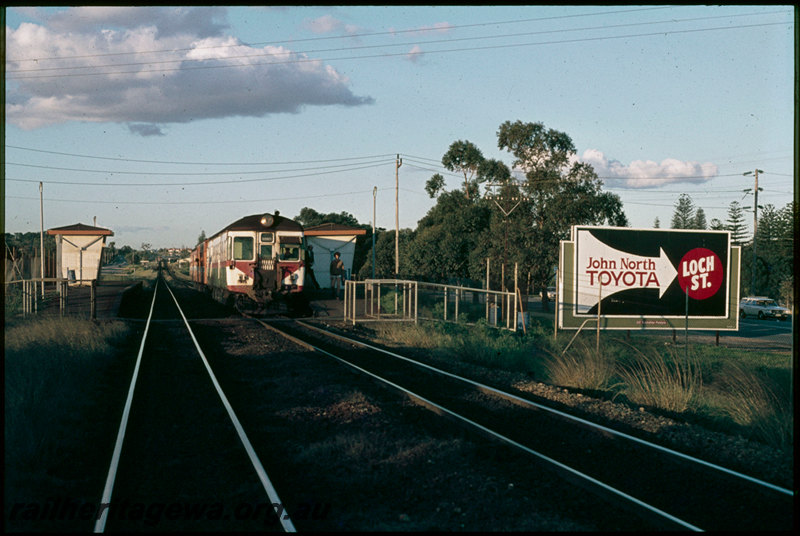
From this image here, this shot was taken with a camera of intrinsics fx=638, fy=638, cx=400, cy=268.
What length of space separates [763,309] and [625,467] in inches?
1665

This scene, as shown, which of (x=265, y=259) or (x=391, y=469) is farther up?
(x=265, y=259)

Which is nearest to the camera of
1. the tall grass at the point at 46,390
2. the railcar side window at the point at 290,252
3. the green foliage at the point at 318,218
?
the tall grass at the point at 46,390

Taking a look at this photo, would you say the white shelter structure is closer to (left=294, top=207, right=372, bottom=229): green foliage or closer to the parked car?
the parked car

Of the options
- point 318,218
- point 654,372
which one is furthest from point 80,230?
point 318,218

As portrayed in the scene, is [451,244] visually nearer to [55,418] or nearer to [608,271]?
[608,271]

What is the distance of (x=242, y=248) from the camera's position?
23.8 metres

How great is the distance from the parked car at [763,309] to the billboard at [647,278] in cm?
2652

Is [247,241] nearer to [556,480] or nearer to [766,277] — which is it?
[556,480]

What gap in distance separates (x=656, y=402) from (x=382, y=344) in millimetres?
8420

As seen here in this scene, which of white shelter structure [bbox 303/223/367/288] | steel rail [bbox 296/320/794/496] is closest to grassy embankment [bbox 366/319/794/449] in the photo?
steel rail [bbox 296/320/794/496]

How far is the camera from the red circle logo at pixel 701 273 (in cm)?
1942

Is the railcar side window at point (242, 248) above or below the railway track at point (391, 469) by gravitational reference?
above

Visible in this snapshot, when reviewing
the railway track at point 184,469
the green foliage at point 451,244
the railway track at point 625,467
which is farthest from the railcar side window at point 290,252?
the green foliage at point 451,244

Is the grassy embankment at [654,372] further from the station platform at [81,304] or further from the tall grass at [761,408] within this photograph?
the station platform at [81,304]
